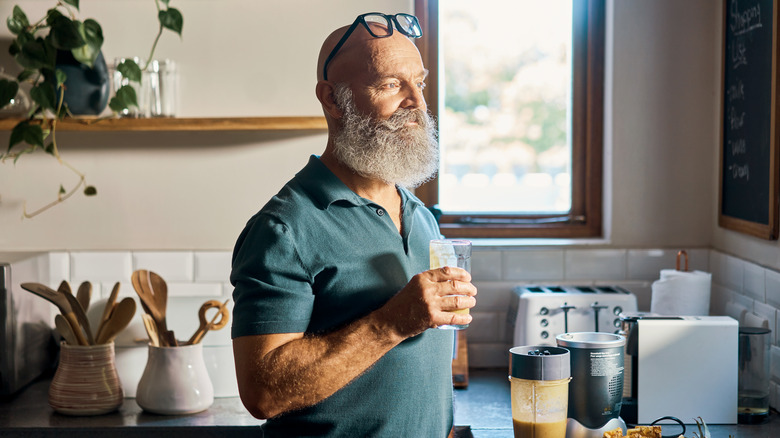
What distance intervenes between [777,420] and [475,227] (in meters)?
1.07

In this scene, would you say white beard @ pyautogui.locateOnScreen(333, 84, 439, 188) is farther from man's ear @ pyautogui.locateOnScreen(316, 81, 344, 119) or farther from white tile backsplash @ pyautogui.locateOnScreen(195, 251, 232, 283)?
white tile backsplash @ pyautogui.locateOnScreen(195, 251, 232, 283)

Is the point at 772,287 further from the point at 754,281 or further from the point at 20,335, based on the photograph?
the point at 20,335

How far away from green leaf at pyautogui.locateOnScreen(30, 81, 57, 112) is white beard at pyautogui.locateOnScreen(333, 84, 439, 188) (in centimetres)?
117

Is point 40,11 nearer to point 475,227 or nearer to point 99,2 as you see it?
point 99,2

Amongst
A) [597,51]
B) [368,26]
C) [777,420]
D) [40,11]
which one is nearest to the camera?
[368,26]

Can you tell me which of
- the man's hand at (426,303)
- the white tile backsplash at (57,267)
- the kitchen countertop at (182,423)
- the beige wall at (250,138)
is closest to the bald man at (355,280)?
the man's hand at (426,303)

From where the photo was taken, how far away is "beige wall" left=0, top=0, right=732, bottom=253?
250 cm

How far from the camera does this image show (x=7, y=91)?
2.37m

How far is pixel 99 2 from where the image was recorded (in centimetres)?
247

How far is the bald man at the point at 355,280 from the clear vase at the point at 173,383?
0.72 metres

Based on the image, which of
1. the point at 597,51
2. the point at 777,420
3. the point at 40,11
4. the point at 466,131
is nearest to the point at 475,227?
the point at 466,131

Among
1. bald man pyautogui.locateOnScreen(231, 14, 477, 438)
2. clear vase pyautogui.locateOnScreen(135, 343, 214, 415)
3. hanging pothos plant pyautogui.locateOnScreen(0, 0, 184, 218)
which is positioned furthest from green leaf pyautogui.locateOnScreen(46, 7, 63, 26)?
bald man pyautogui.locateOnScreen(231, 14, 477, 438)

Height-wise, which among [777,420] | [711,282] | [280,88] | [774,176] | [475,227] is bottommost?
[777,420]

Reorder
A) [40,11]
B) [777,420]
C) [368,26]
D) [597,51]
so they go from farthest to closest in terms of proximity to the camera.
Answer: [597,51] → [40,11] → [777,420] → [368,26]
